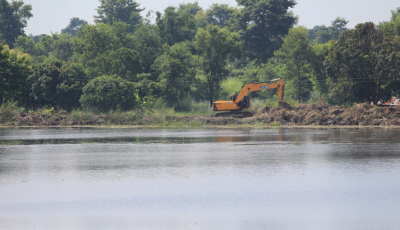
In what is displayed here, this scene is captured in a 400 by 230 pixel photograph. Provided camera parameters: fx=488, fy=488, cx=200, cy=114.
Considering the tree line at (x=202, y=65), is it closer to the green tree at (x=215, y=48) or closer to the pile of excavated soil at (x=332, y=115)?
the green tree at (x=215, y=48)

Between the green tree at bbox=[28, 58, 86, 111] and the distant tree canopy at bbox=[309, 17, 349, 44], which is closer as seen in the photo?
the green tree at bbox=[28, 58, 86, 111]

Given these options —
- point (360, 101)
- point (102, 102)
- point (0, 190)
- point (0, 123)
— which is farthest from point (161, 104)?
point (0, 190)

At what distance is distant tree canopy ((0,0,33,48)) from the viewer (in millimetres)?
102000

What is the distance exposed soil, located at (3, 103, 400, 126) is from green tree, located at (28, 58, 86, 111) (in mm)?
3347

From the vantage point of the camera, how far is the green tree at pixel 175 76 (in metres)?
57.9

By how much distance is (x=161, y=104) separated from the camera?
56875 mm

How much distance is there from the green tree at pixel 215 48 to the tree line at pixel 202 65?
119 millimetres

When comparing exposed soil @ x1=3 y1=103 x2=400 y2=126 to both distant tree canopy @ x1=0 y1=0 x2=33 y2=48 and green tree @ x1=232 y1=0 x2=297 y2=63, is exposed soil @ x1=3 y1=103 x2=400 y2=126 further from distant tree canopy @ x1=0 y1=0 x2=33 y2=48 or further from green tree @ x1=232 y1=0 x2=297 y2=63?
distant tree canopy @ x1=0 y1=0 x2=33 y2=48

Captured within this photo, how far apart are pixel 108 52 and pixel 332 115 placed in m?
32.4

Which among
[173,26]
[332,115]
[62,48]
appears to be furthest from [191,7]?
[332,115]

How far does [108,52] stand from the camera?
63562 millimetres

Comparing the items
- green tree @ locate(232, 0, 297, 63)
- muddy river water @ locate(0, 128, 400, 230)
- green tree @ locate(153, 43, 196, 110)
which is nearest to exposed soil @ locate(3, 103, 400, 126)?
green tree @ locate(153, 43, 196, 110)

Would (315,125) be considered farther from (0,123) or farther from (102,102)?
(0,123)

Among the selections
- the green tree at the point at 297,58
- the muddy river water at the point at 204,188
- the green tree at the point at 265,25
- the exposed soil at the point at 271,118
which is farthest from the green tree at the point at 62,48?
the muddy river water at the point at 204,188
